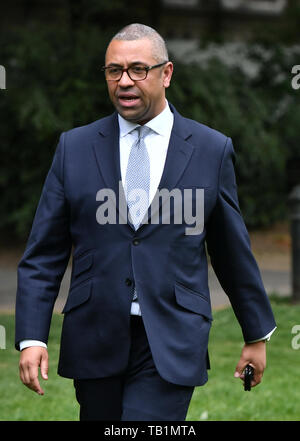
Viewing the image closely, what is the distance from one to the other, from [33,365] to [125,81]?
113 centimetres

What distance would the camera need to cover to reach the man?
10.6 ft

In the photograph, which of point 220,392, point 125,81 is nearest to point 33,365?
point 125,81

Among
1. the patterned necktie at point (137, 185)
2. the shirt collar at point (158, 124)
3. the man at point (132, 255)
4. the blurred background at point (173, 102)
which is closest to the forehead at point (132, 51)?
the man at point (132, 255)

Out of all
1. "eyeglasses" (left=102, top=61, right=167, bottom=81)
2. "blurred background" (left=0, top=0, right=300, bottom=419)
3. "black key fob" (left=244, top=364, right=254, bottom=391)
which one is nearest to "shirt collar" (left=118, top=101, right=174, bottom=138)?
"eyeglasses" (left=102, top=61, right=167, bottom=81)

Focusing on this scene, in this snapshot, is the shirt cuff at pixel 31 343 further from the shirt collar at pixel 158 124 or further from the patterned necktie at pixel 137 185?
the shirt collar at pixel 158 124

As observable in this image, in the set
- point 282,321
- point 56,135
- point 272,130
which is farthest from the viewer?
point 272,130

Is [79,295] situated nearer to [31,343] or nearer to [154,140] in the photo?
[31,343]

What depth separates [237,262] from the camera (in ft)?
11.3

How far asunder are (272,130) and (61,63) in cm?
429

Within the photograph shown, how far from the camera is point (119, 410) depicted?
129 inches

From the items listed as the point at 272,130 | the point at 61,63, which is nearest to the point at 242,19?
the point at 272,130

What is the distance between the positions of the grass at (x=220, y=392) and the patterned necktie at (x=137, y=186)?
2.67 m

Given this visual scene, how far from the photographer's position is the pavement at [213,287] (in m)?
10.3

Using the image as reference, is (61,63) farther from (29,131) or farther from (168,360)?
(168,360)
